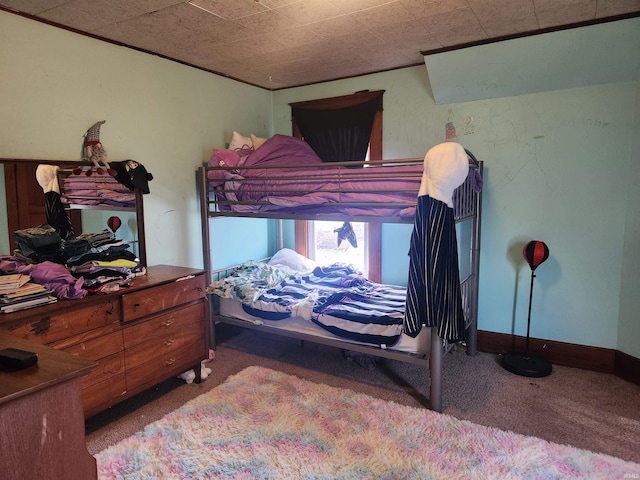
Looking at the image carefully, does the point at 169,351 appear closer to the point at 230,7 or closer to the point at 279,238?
the point at 279,238

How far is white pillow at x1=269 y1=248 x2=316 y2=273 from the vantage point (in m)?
3.95

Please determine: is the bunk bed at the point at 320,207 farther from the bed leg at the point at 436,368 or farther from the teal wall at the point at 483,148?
the teal wall at the point at 483,148

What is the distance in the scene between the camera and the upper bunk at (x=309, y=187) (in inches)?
99.0

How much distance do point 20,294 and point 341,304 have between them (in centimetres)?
187

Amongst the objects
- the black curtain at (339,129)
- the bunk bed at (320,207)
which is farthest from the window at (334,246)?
the black curtain at (339,129)

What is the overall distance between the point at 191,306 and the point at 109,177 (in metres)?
1.02

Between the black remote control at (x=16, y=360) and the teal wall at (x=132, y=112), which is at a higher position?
the teal wall at (x=132, y=112)

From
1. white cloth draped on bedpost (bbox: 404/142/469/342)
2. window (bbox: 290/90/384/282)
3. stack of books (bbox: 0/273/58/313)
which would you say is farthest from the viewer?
window (bbox: 290/90/384/282)

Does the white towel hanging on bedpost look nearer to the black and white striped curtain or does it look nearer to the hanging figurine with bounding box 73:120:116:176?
the hanging figurine with bounding box 73:120:116:176

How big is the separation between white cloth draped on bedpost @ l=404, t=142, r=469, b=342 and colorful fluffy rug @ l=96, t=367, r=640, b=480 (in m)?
0.54

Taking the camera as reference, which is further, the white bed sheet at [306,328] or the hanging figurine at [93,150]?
the hanging figurine at [93,150]

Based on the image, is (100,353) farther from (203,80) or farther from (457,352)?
(457,352)

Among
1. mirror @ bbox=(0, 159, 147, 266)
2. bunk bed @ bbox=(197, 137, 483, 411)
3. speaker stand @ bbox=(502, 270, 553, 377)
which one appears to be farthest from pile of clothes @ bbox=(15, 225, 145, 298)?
speaker stand @ bbox=(502, 270, 553, 377)

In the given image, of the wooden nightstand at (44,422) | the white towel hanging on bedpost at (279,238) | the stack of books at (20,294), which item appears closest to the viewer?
the wooden nightstand at (44,422)
